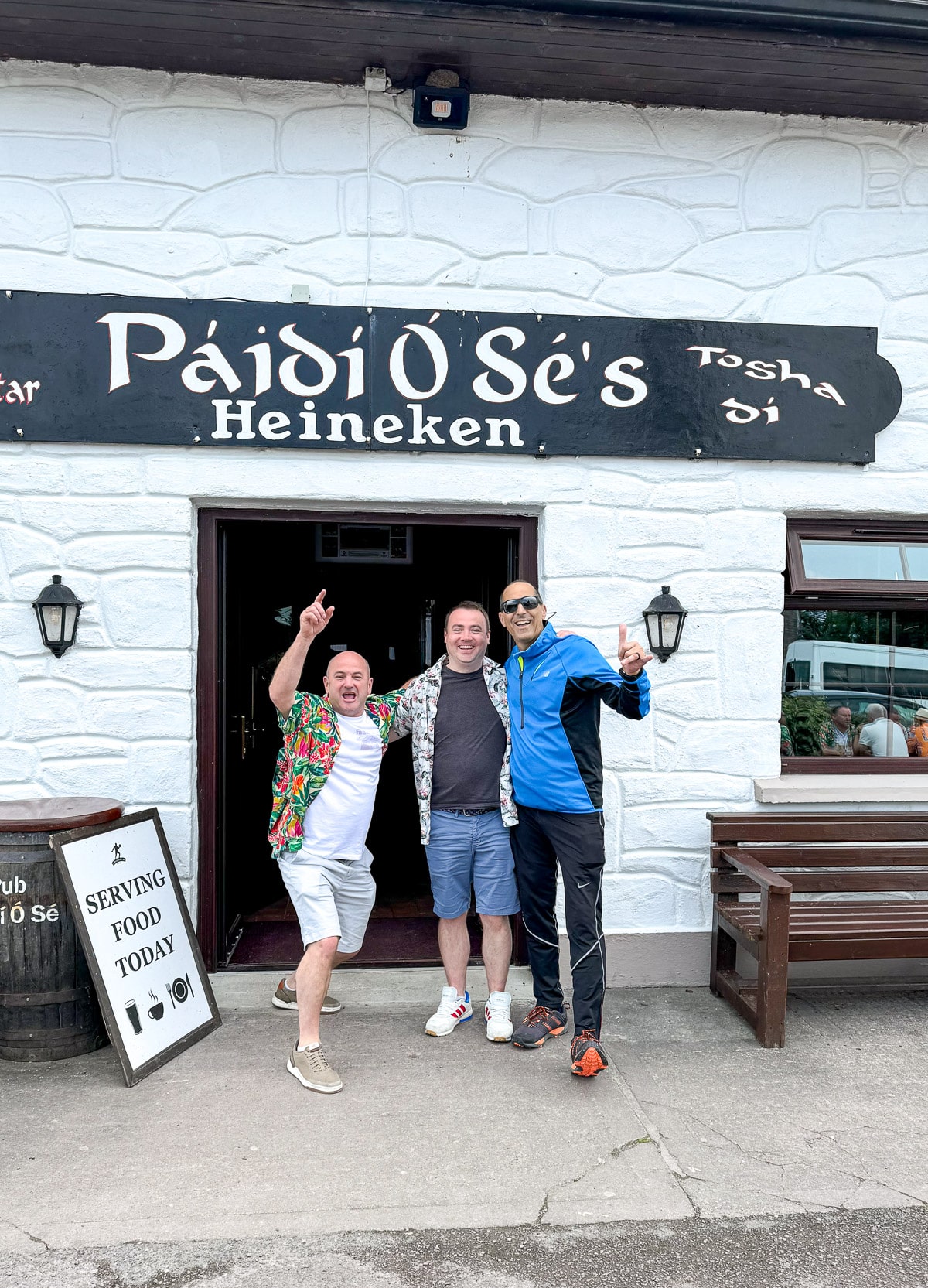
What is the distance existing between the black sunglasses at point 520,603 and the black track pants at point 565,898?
790mm

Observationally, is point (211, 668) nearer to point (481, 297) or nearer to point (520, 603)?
point (520, 603)

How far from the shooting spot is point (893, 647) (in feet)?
15.4

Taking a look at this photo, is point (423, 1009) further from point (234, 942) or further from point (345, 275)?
point (345, 275)

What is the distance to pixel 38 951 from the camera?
3514 mm

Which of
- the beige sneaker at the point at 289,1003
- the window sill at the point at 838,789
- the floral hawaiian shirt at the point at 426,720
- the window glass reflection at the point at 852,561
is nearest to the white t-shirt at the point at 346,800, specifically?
the floral hawaiian shirt at the point at 426,720

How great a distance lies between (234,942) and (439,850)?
1691 millimetres

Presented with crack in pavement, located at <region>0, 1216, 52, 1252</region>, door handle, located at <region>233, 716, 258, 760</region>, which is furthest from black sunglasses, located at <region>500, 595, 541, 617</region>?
crack in pavement, located at <region>0, 1216, 52, 1252</region>

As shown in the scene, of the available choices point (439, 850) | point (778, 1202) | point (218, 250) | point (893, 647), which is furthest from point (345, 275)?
point (778, 1202)

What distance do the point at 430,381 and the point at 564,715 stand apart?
1687 millimetres

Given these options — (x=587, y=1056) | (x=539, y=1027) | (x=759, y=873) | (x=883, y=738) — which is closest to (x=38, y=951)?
(x=539, y=1027)

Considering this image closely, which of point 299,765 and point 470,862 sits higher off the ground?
point 299,765

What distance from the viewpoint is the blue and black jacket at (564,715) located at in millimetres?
3543

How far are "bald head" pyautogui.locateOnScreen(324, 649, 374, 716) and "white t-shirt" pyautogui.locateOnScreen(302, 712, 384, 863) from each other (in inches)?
2.2

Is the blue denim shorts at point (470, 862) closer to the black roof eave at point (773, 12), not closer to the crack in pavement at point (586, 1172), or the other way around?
the crack in pavement at point (586, 1172)
